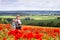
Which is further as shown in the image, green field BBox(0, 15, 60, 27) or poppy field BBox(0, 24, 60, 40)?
green field BBox(0, 15, 60, 27)

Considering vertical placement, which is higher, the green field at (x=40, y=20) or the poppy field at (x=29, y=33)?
the green field at (x=40, y=20)

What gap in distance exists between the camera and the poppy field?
115 centimetres

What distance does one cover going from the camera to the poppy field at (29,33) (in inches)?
45.4

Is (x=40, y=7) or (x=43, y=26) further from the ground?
(x=40, y=7)

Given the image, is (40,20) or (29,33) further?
(40,20)

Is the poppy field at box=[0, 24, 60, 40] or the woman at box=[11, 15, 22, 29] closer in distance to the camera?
the poppy field at box=[0, 24, 60, 40]

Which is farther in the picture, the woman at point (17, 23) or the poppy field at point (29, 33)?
the woman at point (17, 23)

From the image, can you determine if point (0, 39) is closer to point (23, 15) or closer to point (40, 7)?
point (23, 15)

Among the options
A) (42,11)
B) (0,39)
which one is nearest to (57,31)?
(42,11)

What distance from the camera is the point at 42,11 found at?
1.31 meters

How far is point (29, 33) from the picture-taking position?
3.91 ft

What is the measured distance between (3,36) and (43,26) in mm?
318

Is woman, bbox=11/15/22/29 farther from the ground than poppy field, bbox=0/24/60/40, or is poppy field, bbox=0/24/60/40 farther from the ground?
woman, bbox=11/15/22/29

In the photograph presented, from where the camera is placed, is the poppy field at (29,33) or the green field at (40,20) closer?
the poppy field at (29,33)
